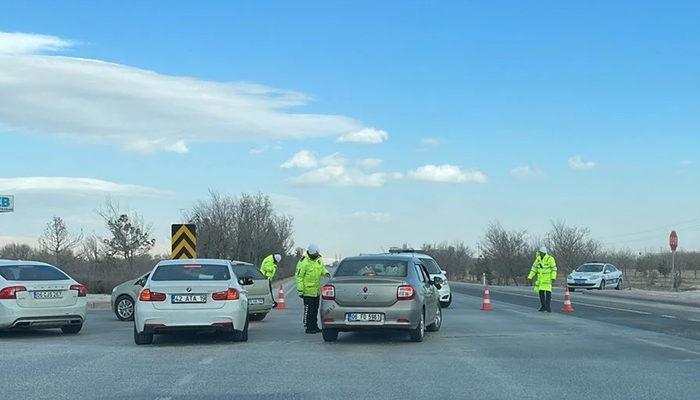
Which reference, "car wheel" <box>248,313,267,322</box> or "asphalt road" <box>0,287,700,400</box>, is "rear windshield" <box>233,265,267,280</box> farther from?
"asphalt road" <box>0,287,700,400</box>

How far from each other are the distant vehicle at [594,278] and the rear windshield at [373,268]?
3143 centimetres

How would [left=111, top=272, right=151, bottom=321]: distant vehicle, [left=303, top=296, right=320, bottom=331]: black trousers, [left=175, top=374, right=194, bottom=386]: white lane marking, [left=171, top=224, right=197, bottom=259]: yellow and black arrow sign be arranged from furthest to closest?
[left=171, top=224, right=197, bottom=259]: yellow and black arrow sign
[left=111, top=272, right=151, bottom=321]: distant vehicle
[left=303, top=296, right=320, bottom=331]: black trousers
[left=175, top=374, right=194, bottom=386]: white lane marking

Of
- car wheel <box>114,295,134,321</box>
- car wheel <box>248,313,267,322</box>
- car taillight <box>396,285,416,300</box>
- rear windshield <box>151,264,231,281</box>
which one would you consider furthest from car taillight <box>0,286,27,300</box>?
car taillight <box>396,285,416,300</box>

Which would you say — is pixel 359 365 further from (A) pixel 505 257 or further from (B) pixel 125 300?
(A) pixel 505 257

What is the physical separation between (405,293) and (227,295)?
3037 millimetres

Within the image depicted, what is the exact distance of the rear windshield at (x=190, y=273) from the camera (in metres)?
14.5

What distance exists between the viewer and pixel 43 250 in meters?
56.4

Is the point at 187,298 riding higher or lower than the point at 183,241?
lower

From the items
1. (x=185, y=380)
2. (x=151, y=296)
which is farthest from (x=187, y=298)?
(x=185, y=380)

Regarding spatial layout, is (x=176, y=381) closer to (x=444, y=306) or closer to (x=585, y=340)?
(x=585, y=340)

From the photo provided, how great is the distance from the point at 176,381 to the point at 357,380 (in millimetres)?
2210

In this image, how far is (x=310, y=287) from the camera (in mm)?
17094

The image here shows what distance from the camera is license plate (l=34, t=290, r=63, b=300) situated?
15.8 m

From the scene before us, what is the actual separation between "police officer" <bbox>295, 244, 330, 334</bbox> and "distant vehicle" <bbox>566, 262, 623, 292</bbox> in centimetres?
3007
